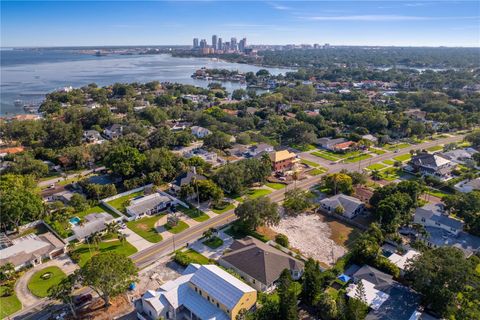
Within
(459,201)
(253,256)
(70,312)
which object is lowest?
(70,312)

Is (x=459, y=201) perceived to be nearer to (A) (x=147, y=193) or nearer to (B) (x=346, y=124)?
(A) (x=147, y=193)

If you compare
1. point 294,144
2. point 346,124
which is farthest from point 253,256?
point 346,124

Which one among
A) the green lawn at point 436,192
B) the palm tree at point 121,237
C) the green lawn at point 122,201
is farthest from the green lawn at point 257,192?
the green lawn at point 436,192

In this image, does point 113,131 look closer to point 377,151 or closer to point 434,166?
point 377,151

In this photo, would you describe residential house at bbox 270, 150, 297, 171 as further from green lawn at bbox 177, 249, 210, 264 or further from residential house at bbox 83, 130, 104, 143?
residential house at bbox 83, 130, 104, 143

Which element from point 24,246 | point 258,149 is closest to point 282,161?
point 258,149

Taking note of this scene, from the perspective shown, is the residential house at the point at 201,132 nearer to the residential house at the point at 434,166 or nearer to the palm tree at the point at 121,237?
the palm tree at the point at 121,237
